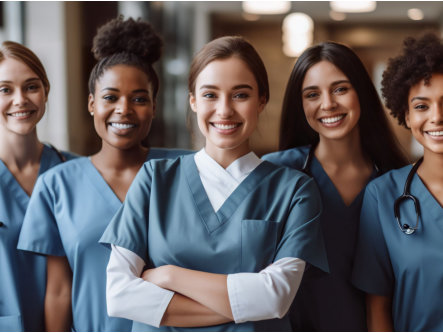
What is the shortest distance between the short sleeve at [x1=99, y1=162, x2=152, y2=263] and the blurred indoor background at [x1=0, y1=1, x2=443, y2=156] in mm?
319

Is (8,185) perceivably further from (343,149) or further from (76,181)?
(343,149)

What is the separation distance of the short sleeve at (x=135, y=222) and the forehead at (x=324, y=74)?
557mm

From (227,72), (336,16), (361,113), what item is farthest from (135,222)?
(336,16)

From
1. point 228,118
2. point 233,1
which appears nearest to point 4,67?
point 228,118

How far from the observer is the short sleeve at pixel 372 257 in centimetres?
143

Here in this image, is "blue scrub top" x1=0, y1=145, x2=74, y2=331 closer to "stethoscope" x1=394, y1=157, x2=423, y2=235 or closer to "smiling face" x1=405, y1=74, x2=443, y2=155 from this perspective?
"stethoscope" x1=394, y1=157, x2=423, y2=235

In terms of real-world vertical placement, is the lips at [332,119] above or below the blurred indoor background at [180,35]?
below

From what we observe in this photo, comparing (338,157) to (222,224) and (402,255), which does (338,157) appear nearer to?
(402,255)

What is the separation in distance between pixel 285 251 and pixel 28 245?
752mm

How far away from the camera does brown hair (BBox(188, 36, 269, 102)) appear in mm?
1356

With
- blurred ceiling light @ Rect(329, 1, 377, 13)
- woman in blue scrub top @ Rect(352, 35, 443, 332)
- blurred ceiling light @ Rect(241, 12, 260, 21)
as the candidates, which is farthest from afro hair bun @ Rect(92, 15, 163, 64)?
Result: blurred ceiling light @ Rect(241, 12, 260, 21)

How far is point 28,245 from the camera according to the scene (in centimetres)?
153

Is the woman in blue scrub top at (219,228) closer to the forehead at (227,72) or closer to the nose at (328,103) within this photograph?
the forehead at (227,72)

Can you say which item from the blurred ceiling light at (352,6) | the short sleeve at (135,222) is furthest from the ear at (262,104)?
the blurred ceiling light at (352,6)
